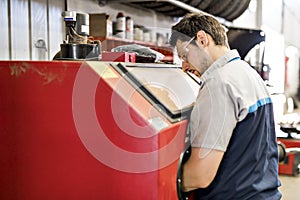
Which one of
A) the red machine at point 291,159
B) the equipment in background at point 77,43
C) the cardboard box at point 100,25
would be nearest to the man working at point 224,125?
the equipment in background at point 77,43

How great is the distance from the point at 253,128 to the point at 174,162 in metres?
0.32

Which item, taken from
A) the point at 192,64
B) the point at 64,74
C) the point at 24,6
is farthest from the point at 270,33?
the point at 64,74

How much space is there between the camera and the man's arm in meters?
1.16

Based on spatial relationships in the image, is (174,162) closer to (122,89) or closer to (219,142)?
(219,142)

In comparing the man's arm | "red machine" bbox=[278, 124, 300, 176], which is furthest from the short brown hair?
"red machine" bbox=[278, 124, 300, 176]

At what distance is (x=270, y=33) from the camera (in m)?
7.18

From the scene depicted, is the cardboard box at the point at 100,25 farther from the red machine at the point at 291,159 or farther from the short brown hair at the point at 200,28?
the red machine at the point at 291,159

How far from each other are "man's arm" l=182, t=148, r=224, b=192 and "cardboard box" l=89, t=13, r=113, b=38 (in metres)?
1.70

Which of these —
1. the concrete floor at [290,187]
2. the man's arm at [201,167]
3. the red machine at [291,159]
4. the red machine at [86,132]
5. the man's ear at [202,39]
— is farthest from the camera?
the red machine at [291,159]

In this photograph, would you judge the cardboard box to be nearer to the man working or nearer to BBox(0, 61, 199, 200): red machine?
the man working

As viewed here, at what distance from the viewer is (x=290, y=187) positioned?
278 centimetres

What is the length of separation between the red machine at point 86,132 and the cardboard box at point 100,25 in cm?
154

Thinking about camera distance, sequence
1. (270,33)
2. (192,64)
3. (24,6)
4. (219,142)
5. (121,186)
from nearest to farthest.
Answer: (121,186)
(219,142)
(192,64)
(24,6)
(270,33)

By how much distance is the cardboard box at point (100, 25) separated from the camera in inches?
105
